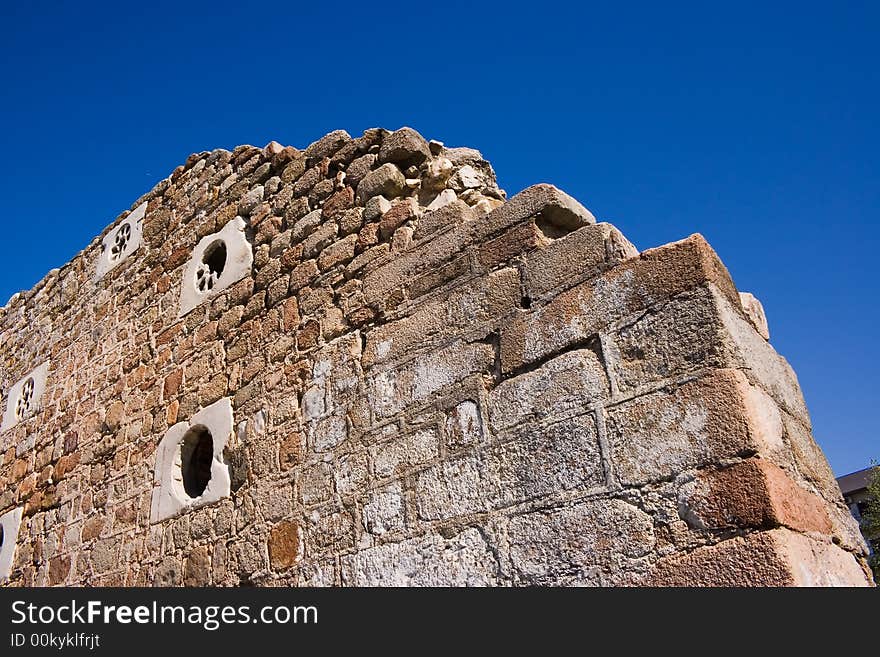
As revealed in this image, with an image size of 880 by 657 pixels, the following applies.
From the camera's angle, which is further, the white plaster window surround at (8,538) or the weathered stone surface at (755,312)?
the white plaster window surround at (8,538)

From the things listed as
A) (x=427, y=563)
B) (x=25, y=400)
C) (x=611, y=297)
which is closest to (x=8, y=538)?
(x=25, y=400)

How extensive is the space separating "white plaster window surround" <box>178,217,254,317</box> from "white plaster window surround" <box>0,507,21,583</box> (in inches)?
78.4

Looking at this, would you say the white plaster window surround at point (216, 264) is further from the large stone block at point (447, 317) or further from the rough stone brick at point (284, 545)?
the rough stone brick at point (284, 545)

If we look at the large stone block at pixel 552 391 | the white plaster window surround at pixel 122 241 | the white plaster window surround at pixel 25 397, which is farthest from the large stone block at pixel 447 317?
the white plaster window surround at pixel 25 397

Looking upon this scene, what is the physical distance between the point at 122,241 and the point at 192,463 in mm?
2343

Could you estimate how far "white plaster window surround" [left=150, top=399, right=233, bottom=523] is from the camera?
386 cm

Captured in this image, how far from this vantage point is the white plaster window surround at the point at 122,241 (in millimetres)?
5582

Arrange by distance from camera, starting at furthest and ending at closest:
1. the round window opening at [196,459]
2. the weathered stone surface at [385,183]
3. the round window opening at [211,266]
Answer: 1. the round window opening at [211,266]
2. the round window opening at [196,459]
3. the weathered stone surface at [385,183]

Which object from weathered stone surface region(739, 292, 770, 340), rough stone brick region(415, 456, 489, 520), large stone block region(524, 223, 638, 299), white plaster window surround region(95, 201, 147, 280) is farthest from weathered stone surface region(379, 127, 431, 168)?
white plaster window surround region(95, 201, 147, 280)

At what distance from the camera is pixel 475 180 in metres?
3.62

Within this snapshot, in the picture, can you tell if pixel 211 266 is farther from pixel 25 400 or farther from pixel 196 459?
pixel 25 400

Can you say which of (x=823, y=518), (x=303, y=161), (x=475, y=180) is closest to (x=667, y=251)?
(x=823, y=518)

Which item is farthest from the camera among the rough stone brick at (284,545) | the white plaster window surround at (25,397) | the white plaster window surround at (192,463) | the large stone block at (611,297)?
the white plaster window surround at (25,397)

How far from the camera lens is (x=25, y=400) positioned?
237 inches
